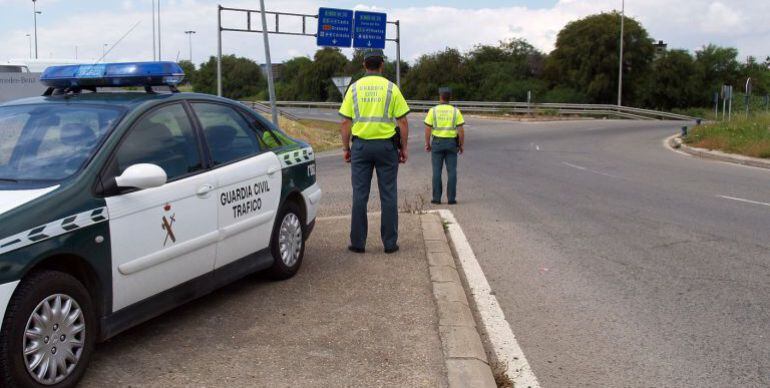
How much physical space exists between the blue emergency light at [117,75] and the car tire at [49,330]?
1.64 metres

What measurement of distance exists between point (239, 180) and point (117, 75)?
102cm

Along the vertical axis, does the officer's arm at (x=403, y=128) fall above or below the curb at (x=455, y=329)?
above

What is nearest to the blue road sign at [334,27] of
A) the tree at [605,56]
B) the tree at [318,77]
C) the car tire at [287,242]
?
the car tire at [287,242]

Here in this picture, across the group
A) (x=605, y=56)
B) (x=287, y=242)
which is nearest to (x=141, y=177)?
(x=287, y=242)

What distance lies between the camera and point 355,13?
38.3 meters

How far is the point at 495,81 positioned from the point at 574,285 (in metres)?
68.6

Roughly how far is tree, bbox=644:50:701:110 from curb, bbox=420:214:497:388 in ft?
218

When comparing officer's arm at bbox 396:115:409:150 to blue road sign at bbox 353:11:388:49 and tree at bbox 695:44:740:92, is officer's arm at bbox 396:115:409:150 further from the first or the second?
tree at bbox 695:44:740:92

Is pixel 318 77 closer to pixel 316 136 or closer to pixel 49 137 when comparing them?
pixel 316 136

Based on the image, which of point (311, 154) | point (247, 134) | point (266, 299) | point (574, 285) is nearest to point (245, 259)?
point (266, 299)

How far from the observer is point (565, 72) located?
239 ft

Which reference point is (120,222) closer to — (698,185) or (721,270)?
(721,270)

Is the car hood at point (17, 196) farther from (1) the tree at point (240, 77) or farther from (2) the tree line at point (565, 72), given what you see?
(1) the tree at point (240, 77)

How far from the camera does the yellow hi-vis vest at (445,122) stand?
11680 mm
